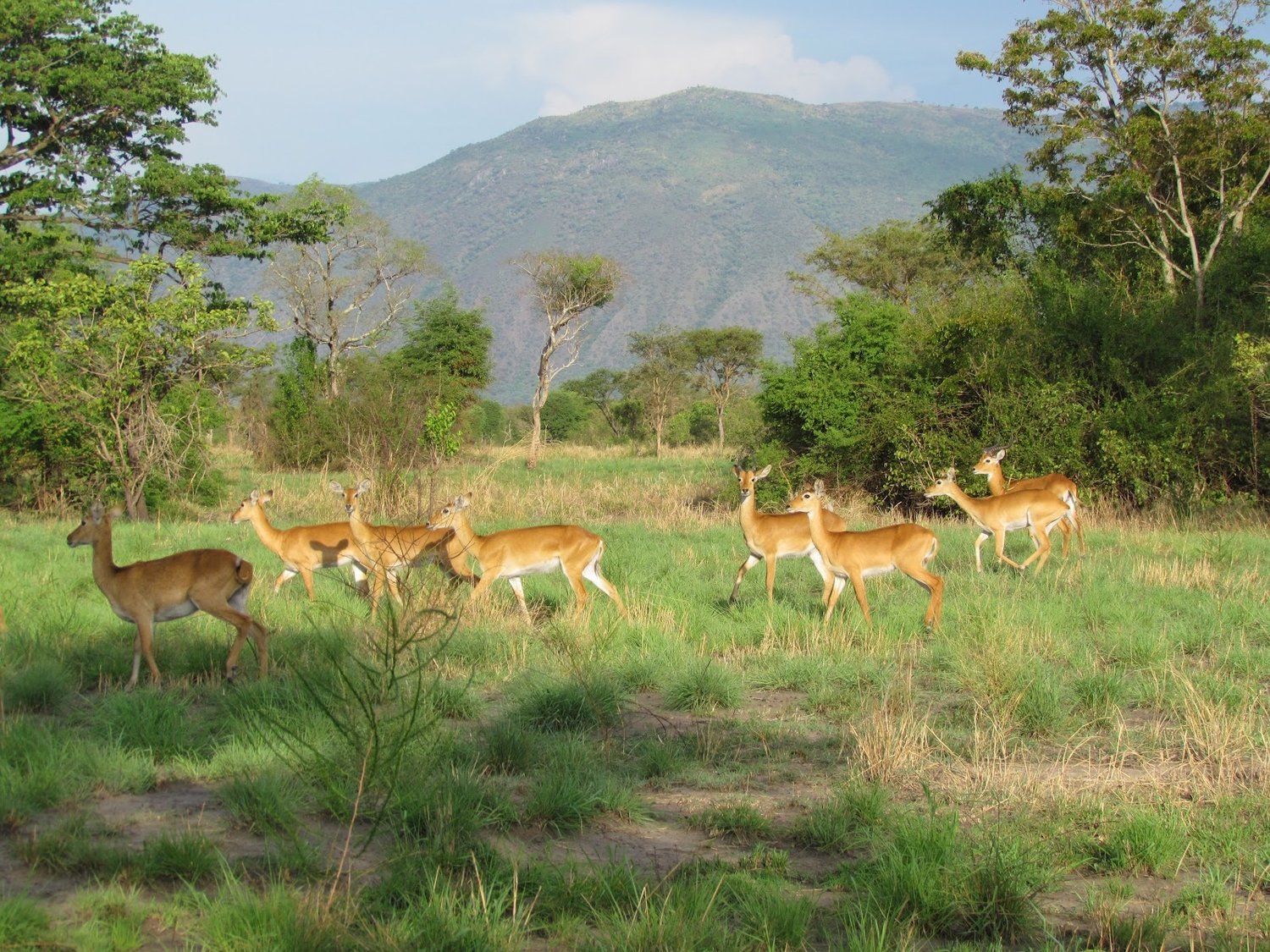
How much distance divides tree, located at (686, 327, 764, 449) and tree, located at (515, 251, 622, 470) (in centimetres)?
1100

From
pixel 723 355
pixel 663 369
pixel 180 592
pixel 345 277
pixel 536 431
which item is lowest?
pixel 536 431

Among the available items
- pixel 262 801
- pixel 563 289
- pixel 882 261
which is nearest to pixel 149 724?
pixel 262 801

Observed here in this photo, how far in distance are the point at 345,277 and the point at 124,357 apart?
3438cm

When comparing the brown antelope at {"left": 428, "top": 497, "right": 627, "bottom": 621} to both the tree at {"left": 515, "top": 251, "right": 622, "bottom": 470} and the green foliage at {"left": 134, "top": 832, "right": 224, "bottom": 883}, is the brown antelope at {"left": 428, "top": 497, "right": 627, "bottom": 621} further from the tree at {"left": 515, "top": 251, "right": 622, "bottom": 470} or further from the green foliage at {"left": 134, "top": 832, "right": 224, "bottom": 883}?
the tree at {"left": 515, "top": 251, "right": 622, "bottom": 470}

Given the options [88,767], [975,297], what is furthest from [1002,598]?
[975,297]

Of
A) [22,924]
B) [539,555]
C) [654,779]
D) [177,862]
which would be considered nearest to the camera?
[22,924]

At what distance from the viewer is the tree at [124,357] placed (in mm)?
18344

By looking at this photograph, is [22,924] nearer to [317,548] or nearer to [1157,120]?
[317,548]

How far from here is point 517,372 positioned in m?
145

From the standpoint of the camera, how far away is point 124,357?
727 inches

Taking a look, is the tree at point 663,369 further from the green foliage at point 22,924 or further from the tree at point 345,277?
the green foliage at point 22,924

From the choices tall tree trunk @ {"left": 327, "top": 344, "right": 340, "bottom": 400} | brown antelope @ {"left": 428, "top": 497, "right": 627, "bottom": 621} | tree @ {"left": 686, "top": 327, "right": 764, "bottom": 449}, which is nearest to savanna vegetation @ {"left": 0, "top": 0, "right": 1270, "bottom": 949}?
brown antelope @ {"left": 428, "top": 497, "right": 627, "bottom": 621}

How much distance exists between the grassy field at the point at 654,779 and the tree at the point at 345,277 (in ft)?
116

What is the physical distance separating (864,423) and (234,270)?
172 m
